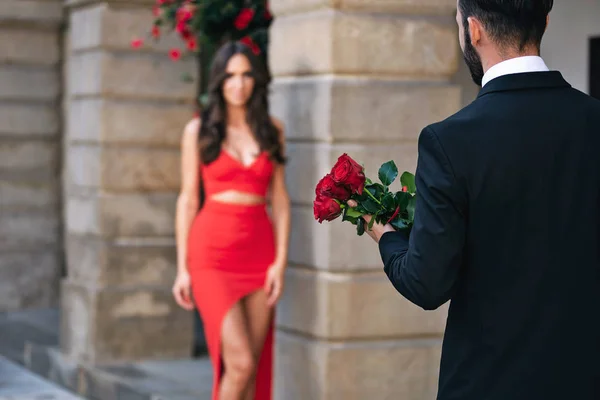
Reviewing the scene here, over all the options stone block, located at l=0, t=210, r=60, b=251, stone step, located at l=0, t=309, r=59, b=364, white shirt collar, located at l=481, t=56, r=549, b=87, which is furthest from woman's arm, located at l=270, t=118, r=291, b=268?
stone block, located at l=0, t=210, r=60, b=251

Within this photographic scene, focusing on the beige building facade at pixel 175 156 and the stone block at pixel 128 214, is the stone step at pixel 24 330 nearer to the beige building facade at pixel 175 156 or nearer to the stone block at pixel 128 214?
the beige building facade at pixel 175 156

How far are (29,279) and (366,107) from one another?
6.59 metres

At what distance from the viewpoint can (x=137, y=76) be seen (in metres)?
8.36

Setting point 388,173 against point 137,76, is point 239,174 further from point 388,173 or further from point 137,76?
point 388,173

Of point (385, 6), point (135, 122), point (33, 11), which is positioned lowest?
point (135, 122)

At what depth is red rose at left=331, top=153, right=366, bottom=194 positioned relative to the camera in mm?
2863

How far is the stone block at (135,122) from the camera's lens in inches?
327

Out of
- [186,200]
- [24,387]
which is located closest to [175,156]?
[24,387]

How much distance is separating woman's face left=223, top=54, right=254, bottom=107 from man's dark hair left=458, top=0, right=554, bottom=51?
11.7 feet

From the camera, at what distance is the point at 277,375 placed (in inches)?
246

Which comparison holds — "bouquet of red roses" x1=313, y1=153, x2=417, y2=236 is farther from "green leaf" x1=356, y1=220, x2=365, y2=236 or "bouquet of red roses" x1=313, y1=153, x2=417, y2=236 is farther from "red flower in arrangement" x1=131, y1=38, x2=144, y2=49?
"red flower in arrangement" x1=131, y1=38, x2=144, y2=49

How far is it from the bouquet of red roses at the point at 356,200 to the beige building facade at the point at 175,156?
285cm

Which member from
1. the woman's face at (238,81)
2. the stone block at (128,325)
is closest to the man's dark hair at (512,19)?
the woman's face at (238,81)

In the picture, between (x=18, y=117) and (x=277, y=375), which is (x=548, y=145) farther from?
(x=18, y=117)
